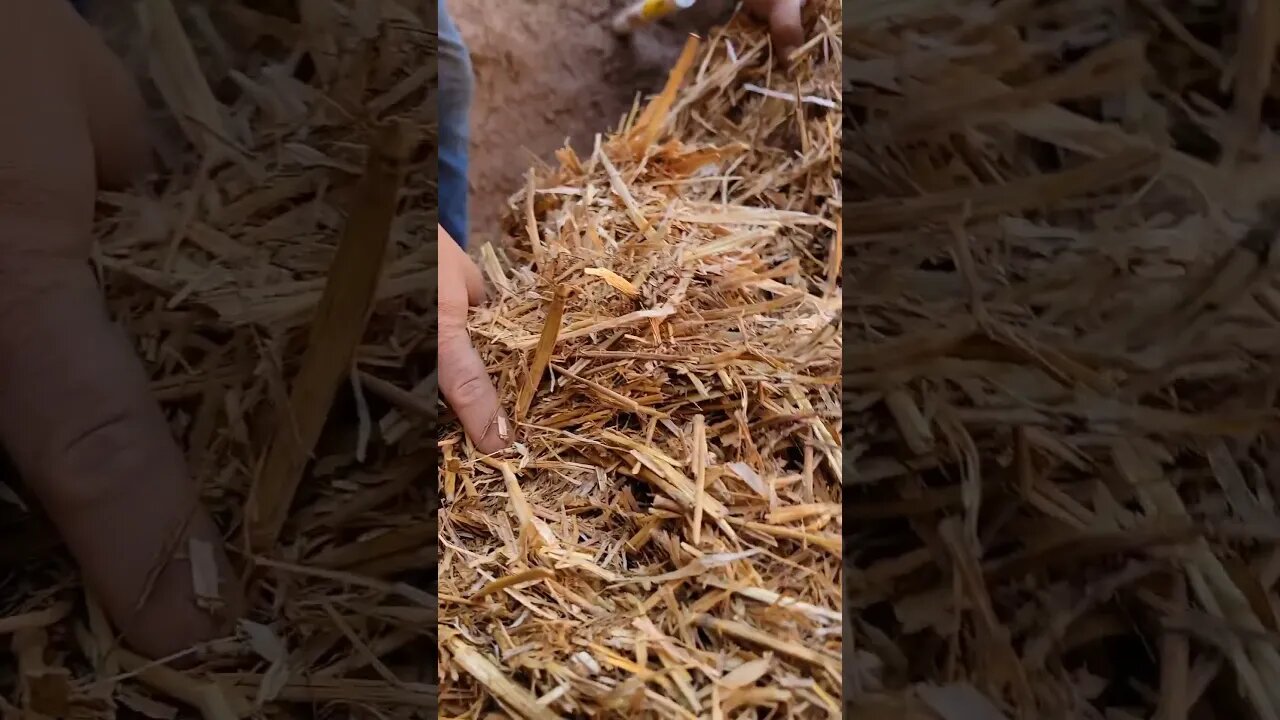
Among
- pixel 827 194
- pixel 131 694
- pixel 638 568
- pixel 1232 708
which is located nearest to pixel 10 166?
pixel 131 694

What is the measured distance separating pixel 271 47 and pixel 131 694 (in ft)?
1.32

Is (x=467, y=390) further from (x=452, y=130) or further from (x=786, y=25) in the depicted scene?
(x=786, y=25)

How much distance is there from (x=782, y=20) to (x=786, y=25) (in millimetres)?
12

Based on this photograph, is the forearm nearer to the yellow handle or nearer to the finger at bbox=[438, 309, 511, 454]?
the finger at bbox=[438, 309, 511, 454]

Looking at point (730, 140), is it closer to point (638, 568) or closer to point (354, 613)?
point (638, 568)

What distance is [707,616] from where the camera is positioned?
27.5 inches

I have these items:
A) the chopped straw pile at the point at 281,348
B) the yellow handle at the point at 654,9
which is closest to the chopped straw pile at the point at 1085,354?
the chopped straw pile at the point at 281,348

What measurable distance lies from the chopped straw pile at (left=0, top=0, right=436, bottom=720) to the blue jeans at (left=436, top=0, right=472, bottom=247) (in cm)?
47

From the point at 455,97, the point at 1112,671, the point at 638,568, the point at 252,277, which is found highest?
the point at 252,277

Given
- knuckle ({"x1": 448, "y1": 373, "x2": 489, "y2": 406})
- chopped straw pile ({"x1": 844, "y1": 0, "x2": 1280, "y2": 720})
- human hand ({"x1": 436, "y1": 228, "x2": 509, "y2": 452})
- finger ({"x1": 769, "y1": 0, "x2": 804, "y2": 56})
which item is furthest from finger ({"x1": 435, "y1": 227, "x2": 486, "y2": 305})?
finger ({"x1": 769, "y1": 0, "x2": 804, "y2": 56})

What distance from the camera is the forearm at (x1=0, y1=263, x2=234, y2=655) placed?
471mm

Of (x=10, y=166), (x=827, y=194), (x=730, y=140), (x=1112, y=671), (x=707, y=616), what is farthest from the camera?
(x=730, y=140)

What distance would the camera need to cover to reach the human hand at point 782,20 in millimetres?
1433

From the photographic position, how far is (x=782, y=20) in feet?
4.74
